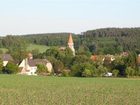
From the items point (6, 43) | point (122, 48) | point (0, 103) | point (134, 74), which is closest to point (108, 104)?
point (0, 103)

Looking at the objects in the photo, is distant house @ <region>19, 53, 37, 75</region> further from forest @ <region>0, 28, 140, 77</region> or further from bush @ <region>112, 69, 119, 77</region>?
bush @ <region>112, 69, 119, 77</region>

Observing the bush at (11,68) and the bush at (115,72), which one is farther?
the bush at (11,68)

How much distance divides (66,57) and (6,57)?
1561 cm

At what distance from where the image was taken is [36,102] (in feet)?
75.9

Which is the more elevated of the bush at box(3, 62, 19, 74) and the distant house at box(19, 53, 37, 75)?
the bush at box(3, 62, 19, 74)

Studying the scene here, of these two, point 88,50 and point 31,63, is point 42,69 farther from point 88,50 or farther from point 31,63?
point 88,50

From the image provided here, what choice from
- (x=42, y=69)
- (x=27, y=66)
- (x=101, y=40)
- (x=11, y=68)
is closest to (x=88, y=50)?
(x=101, y=40)

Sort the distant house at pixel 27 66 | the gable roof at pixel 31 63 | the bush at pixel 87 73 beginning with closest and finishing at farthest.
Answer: the bush at pixel 87 73, the distant house at pixel 27 66, the gable roof at pixel 31 63

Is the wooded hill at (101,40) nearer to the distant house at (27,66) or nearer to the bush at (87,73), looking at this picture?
the distant house at (27,66)

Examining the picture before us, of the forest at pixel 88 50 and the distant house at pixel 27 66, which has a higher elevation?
the forest at pixel 88 50

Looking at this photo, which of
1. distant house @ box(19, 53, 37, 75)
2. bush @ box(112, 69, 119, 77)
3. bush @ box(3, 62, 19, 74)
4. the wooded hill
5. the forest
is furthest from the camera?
the wooded hill

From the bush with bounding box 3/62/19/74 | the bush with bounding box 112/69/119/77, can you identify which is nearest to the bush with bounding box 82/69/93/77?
the bush with bounding box 112/69/119/77

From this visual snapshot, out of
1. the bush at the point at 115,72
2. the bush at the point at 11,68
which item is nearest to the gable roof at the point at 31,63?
the bush at the point at 11,68

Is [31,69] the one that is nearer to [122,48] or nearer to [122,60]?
[122,60]
